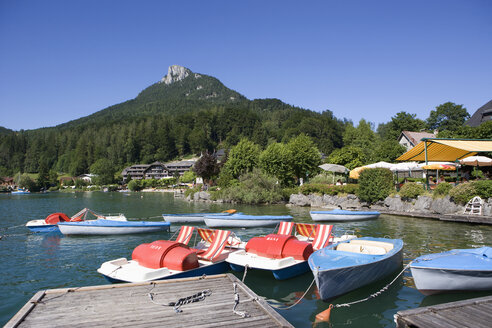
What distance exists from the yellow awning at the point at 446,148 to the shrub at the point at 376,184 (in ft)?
13.4

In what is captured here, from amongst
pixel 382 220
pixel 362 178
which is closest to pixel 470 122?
pixel 362 178

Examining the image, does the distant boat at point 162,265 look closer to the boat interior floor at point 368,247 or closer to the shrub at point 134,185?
the boat interior floor at point 368,247

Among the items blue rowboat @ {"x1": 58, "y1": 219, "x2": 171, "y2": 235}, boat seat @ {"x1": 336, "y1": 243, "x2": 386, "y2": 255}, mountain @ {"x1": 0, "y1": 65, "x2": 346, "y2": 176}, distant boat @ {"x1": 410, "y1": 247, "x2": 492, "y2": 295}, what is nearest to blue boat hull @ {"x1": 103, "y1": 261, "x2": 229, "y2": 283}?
boat seat @ {"x1": 336, "y1": 243, "x2": 386, "y2": 255}

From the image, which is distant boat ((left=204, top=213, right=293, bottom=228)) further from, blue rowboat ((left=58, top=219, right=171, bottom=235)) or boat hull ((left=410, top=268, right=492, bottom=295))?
boat hull ((left=410, top=268, right=492, bottom=295))

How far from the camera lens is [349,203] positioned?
33438 mm

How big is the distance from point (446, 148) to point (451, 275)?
85.9 ft

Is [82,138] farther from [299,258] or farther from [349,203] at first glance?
[299,258]

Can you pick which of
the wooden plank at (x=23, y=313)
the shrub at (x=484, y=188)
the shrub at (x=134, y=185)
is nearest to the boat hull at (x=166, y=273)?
the wooden plank at (x=23, y=313)

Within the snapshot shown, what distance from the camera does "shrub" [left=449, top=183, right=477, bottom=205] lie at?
23875 millimetres

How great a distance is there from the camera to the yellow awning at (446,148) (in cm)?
2695

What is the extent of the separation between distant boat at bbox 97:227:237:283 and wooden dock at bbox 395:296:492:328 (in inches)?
238

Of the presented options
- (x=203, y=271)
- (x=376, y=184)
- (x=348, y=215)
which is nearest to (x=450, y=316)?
(x=203, y=271)

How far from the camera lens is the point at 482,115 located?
54.5 metres

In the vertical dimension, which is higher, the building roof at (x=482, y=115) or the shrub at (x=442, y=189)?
the building roof at (x=482, y=115)
